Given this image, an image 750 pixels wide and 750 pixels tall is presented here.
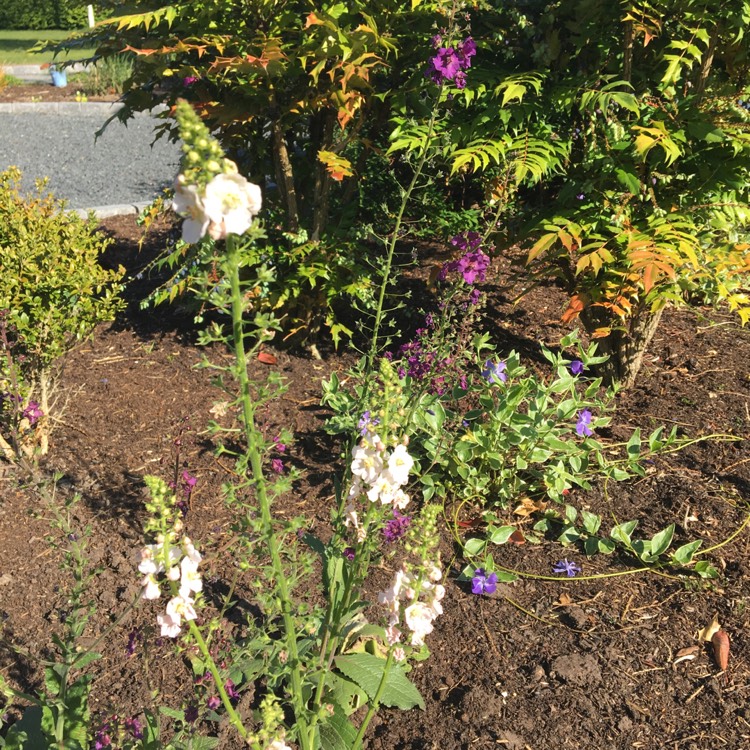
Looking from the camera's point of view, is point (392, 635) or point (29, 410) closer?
point (392, 635)

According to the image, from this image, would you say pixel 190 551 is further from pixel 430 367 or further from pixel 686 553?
pixel 686 553

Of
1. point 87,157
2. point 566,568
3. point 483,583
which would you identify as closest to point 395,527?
point 483,583

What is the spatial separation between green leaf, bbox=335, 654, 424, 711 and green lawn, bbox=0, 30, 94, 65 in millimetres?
17599

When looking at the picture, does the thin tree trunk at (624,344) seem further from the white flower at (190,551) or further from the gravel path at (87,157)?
the gravel path at (87,157)

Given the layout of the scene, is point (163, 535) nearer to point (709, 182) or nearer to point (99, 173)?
point (709, 182)

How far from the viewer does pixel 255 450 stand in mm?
1533

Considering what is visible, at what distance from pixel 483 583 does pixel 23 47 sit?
90.7 ft

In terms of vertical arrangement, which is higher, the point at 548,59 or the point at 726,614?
the point at 548,59

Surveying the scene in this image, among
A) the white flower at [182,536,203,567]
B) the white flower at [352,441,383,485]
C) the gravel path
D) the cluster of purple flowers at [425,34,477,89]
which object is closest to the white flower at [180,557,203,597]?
the white flower at [182,536,203,567]

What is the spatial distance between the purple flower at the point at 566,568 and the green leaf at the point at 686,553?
13.6 inches

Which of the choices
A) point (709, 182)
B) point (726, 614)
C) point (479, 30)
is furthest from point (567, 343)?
point (479, 30)

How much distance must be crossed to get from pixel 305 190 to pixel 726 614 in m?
3.10

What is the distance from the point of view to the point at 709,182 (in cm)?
354

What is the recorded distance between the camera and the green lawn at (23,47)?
2088 centimetres
